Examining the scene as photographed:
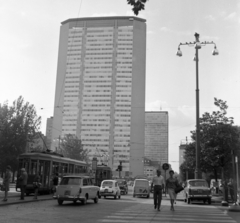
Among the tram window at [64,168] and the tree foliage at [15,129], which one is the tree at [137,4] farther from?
the tree foliage at [15,129]

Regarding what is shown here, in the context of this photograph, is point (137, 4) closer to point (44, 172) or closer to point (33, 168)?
point (33, 168)

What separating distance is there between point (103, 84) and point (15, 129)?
104786mm

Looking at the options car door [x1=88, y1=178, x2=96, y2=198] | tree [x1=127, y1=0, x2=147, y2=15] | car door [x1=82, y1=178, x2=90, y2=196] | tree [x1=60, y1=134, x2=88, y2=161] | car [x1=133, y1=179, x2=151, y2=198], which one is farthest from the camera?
tree [x1=60, y1=134, x2=88, y2=161]

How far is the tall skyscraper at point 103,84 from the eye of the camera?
14512 cm

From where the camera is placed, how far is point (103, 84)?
14812 centimetres

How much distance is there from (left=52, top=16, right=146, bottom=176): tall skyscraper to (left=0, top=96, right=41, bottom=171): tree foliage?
321 ft

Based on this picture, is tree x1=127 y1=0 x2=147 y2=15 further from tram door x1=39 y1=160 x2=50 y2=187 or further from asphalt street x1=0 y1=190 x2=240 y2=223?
tram door x1=39 y1=160 x2=50 y2=187

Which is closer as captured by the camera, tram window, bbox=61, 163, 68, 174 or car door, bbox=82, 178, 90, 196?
car door, bbox=82, 178, 90, 196

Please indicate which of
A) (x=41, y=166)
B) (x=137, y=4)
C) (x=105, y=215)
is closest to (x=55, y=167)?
(x=41, y=166)

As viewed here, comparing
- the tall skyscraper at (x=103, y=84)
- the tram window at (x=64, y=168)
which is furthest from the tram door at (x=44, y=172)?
the tall skyscraper at (x=103, y=84)

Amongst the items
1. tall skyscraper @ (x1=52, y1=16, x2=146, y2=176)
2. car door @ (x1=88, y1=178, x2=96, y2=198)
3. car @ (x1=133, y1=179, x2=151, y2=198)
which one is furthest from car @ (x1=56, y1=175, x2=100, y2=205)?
tall skyscraper @ (x1=52, y1=16, x2=146, y2=176)

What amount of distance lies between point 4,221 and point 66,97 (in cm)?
13893

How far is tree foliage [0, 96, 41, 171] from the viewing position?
144 ft

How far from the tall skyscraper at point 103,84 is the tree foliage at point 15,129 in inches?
3853
